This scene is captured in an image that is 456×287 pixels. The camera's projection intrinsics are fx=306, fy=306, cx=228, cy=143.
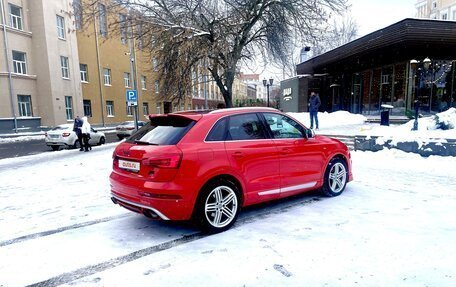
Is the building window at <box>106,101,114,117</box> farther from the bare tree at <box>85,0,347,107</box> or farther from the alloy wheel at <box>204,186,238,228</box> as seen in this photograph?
the alloy wheel at <box>204,186,238,228</box>

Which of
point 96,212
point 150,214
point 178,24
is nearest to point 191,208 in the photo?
point 150,214

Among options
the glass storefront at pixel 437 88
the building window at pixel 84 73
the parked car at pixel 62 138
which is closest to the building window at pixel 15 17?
the building window at pixel 84 73

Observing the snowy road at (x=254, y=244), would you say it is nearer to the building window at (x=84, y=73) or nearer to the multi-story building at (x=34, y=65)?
the multi-story building at (x=34, y=65)

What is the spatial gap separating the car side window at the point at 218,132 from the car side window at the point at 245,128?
9 cm

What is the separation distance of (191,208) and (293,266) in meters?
1.40

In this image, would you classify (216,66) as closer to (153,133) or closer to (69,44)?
(153,133)

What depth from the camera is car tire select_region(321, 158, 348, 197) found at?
551cm

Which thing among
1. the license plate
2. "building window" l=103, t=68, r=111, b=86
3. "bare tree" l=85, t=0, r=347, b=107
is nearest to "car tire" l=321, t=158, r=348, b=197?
the license plate

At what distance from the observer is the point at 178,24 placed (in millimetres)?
14930

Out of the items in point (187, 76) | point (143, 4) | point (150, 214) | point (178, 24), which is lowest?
point (150, 214)

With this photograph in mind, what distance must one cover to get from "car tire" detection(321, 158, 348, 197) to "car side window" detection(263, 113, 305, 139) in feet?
2.96

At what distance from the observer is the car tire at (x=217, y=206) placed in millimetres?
3943

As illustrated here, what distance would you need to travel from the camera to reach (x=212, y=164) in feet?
13.0

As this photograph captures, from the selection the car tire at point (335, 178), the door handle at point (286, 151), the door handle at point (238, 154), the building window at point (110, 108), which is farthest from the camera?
the building window at point (110, 108)
